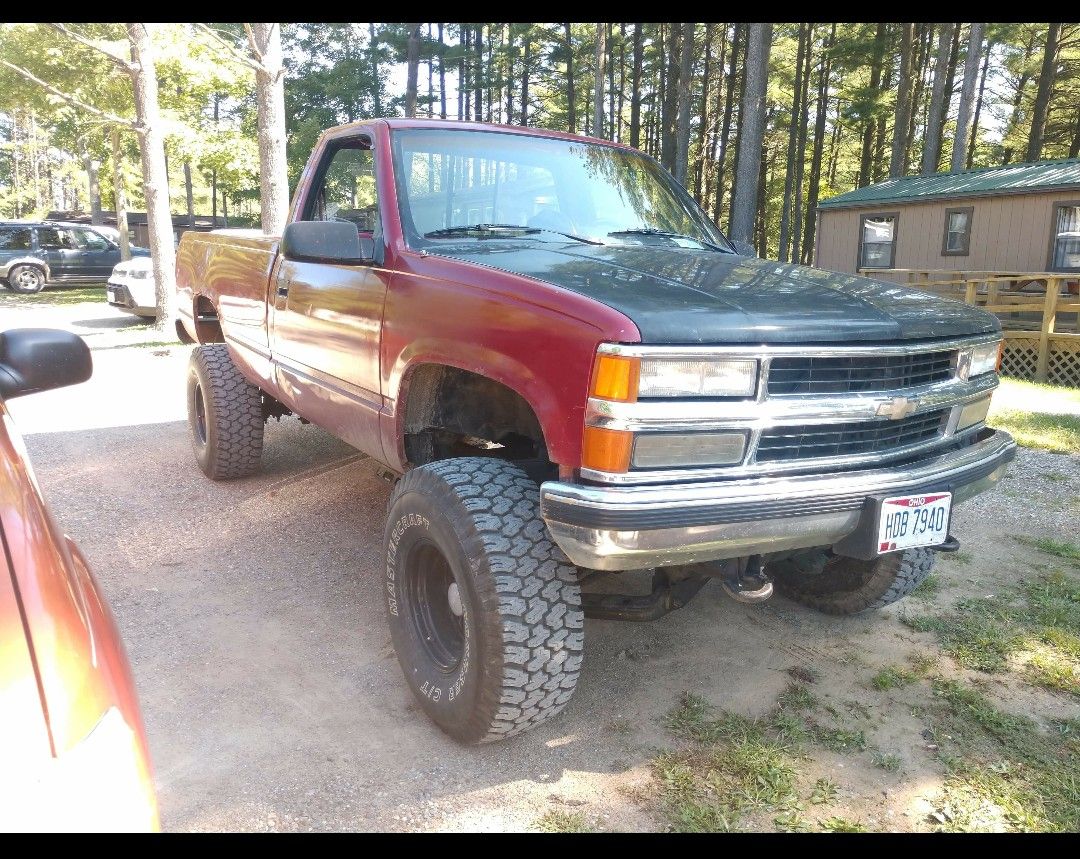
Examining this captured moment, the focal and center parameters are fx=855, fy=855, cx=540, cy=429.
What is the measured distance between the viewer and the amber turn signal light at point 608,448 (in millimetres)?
2326

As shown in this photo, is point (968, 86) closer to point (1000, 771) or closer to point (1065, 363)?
point (1065, 363)

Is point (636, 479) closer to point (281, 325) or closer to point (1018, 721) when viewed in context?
point (1018, 721)

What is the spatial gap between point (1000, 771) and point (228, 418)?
4.36 meters

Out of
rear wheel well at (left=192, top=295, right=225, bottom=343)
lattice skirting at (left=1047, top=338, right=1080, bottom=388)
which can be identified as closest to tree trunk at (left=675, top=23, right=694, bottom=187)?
lattice skirting at (left=1047, top=338, right=1080, bottom=388)

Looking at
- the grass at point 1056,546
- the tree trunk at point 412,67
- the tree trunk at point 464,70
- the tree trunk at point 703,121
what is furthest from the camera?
the tree trunk at point 464,70

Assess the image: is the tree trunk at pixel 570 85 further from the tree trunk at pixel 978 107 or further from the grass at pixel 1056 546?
the grass at pixel 1056 546

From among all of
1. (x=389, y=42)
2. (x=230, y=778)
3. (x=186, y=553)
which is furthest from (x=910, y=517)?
(x=389, y=42)

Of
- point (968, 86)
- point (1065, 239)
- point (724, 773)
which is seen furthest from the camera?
point (968, 86)

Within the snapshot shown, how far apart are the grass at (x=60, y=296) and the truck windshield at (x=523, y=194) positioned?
18586mm

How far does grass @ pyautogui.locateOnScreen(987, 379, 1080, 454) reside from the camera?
7145 mm

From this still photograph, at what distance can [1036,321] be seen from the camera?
14.7 metres

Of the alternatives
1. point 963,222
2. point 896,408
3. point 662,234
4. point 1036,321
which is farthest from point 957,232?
point 896,408

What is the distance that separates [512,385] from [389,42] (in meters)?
33.3

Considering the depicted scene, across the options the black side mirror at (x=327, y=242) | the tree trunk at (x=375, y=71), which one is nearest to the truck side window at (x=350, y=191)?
the black side mirror at (x=327, y=242)
